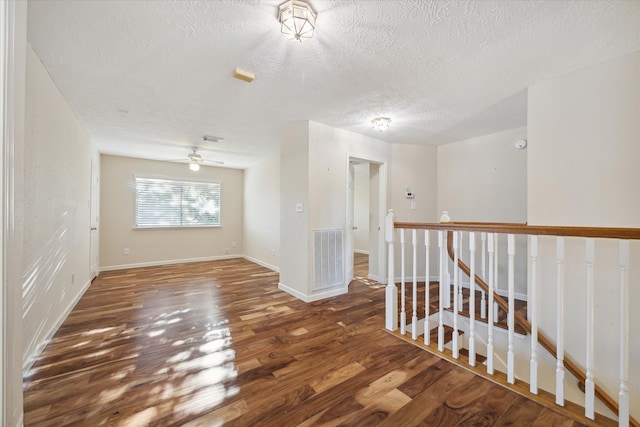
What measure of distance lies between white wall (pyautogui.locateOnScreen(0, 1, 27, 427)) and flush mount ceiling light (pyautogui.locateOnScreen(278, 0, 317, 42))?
1121 mm

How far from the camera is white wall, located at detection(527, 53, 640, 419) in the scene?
1.88 metres

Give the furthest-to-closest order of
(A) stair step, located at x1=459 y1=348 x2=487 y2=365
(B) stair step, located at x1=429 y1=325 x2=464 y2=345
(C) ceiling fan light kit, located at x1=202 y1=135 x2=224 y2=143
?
(C) ceiling fan light kit, located at x1=202 y1=135 x2=224 y2=143 < (B) stair step, located at x1=429 y1=325 x2=464 y2=345 < (A) stair step, located at x1=459 y1=348 x2=487 y2=365

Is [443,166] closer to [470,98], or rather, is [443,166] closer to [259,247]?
[470,98]

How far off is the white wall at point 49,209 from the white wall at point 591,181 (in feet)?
13.4

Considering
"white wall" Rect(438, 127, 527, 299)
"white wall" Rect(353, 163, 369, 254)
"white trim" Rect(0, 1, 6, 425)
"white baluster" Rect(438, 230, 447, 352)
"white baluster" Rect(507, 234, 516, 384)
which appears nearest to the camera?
"white trim" Rect(0, 1, 6, 425)

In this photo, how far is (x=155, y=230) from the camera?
545 cm

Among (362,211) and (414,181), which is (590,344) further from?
(362,211)

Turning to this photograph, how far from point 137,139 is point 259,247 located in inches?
117

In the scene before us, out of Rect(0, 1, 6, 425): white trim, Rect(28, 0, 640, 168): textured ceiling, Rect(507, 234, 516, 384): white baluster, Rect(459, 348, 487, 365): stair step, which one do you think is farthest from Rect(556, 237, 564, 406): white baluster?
Rect(0, 1, 6, 425): white trim

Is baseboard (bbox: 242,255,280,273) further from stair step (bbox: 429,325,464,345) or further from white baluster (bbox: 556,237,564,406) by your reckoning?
white baluster (bbox: 556,237,564,406)

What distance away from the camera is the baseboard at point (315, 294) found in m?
3.25

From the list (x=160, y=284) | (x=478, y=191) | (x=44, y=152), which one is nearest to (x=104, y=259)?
(x=160, y=284)

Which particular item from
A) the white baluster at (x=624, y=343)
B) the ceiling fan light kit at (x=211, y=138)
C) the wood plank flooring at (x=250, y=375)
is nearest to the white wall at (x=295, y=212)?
the wood plank flooring at (x=250, y=375)

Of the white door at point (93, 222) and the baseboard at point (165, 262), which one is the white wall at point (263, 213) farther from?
the white door at point (93, 222)
